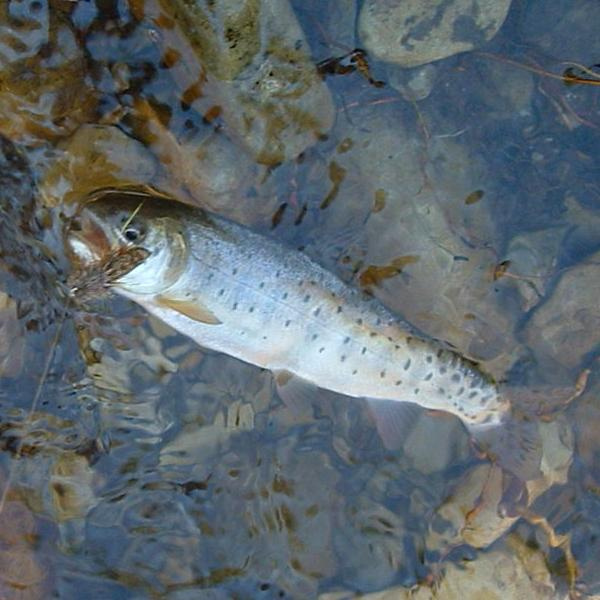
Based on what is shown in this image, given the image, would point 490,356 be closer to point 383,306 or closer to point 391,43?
point 383,306

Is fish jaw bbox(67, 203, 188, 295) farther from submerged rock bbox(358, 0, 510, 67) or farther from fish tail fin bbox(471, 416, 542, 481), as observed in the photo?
fish tail fin bbox(471, 416, 542, 481)

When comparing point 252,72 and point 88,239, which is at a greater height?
point 252,72

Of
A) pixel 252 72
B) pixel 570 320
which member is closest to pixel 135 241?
pixel 252 72

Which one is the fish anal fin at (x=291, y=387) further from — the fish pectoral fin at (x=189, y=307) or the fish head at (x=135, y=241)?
the fish head at (x=135, y=241)

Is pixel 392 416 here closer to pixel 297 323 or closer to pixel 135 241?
pixel 297 323

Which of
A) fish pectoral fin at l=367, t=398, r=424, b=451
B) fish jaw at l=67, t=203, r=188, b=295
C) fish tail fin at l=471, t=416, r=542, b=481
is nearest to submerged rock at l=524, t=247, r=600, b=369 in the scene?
fish tail fin at l=471, t=416, r=542, b=481

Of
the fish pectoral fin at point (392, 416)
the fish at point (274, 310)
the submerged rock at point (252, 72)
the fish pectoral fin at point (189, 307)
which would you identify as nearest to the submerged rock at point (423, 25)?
the submerged rock at point (252, 72)
